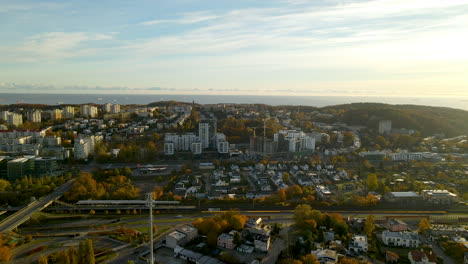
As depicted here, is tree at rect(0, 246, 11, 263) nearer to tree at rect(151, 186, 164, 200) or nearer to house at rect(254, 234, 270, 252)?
tree at rect(151, 186, 164, 200)

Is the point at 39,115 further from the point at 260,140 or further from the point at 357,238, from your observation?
the point at 357,238

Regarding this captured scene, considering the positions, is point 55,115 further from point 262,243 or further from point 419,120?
point 419,120

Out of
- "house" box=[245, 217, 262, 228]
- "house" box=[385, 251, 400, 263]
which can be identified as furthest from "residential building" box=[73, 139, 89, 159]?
"house" box=[385, 251, 400, 263]

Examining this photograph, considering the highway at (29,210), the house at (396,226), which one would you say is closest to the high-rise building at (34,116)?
the highway at (29,210)

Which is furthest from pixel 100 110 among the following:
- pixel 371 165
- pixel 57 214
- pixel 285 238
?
pixel 285 238

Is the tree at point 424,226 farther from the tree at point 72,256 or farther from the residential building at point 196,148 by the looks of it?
the residential building at point 196,148

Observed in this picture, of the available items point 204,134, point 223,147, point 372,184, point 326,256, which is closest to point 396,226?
point 326,256
